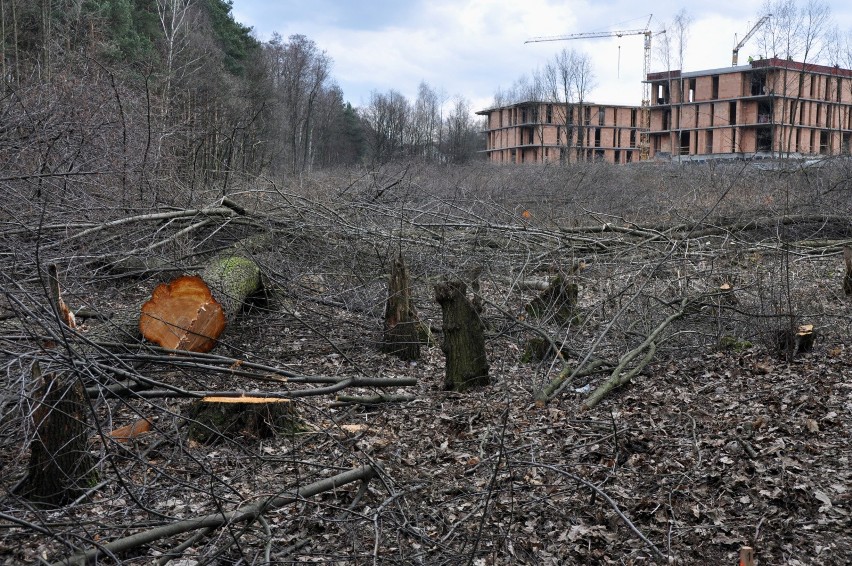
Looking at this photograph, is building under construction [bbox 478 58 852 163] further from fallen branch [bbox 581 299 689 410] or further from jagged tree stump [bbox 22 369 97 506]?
jagged tree stump [bbox 22 369 97 506]

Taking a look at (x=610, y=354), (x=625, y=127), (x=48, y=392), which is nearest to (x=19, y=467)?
(x=48, y=392)

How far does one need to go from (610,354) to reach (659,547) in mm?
3220

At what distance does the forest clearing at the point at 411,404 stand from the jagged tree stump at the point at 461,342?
0.11 meters

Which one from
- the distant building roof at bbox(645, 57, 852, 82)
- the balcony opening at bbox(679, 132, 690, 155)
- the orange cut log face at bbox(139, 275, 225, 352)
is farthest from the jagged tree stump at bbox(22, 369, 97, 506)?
the balcony opening at bbox(679, 132, 690, 155)

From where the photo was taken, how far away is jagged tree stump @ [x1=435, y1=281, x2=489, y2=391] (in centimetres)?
616

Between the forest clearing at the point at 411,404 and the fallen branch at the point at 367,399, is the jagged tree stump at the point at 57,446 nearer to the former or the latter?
the forest clearing at the point at 411,404

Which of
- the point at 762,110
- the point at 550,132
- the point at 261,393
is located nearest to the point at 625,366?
the point at 261,393

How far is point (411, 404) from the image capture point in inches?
232

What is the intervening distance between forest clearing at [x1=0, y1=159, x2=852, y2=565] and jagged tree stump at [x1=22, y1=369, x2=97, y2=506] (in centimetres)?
3

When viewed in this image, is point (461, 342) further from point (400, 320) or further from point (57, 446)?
point (57, 446)

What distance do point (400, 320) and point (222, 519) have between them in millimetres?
3958

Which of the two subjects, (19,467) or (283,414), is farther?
(283,414)

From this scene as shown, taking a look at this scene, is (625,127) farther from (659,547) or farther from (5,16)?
(659,547)

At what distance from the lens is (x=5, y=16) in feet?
66.5
